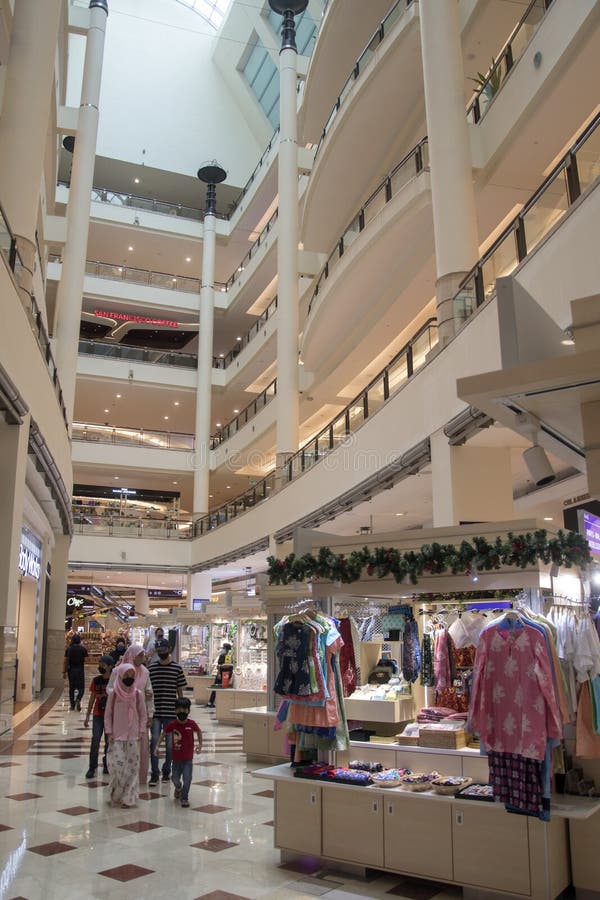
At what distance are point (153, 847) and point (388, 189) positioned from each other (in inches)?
428

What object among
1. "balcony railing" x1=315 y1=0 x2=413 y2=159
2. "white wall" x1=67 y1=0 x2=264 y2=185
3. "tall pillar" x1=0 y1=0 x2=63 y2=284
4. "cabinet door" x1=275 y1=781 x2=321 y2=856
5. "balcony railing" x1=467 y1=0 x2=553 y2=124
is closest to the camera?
"cabinet door" x1=275 y1=781 x2=321 y2=856

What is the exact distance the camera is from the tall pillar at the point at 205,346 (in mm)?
27875

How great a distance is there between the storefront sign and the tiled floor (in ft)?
10.0

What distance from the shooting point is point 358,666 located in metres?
6.82

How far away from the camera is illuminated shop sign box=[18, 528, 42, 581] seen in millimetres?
12344

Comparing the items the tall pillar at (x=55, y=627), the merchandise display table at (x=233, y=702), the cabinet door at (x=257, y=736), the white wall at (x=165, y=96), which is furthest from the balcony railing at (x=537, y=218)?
the white wall at (x=165, y=96)

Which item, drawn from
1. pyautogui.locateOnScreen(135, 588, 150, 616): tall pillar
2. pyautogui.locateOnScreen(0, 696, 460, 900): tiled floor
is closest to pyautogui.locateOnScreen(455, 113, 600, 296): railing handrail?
pyautogui.locateOnScreen(0, 696, 460, 900): tiled floor

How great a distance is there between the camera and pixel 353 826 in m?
4.88

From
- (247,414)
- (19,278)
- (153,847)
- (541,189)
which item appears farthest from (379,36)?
(153,847)

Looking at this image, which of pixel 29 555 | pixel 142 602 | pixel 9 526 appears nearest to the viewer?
pixel 9 526

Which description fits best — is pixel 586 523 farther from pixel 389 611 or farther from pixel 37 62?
pixel 37 62

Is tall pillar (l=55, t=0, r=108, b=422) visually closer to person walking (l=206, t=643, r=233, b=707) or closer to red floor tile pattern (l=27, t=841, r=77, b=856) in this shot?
person walking (l=206, t=643, r=233, b=707)

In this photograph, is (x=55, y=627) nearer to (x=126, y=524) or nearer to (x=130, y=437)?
(x=126, y=524)

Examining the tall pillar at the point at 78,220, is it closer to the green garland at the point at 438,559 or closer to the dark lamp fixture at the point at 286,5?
the dark lamp fixture at the point at 286,5
